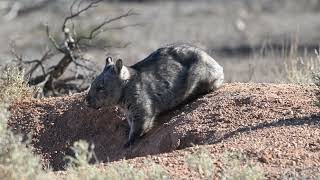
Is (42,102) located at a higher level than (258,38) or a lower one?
higher

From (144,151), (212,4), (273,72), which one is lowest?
(212,4)

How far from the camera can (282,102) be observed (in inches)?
401

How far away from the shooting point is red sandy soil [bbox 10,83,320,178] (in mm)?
8625

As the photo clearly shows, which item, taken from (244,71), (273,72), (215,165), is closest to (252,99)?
(215,165)

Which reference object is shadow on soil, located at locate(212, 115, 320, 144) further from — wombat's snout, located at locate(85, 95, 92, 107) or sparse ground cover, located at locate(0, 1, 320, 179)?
wombat's snout, located at locate(85, 95, 92, 107)

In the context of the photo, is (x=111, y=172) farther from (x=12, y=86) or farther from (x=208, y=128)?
(x=12, y=86)

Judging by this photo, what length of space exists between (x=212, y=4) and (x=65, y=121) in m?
22.9

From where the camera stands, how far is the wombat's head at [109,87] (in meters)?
10.7

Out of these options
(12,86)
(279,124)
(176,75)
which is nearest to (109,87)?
(176,75)

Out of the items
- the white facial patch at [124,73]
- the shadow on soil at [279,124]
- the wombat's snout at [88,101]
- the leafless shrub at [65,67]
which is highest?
the white facial patch at [124,73]

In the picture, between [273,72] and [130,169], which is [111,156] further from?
[273,72]

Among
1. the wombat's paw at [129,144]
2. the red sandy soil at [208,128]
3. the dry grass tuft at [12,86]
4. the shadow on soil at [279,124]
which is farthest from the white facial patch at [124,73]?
the shadow on soil at [279,124]

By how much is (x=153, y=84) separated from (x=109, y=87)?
1.71 ft

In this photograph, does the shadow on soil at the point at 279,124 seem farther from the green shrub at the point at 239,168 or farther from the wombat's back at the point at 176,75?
the wombat's back at the point at 176,75
